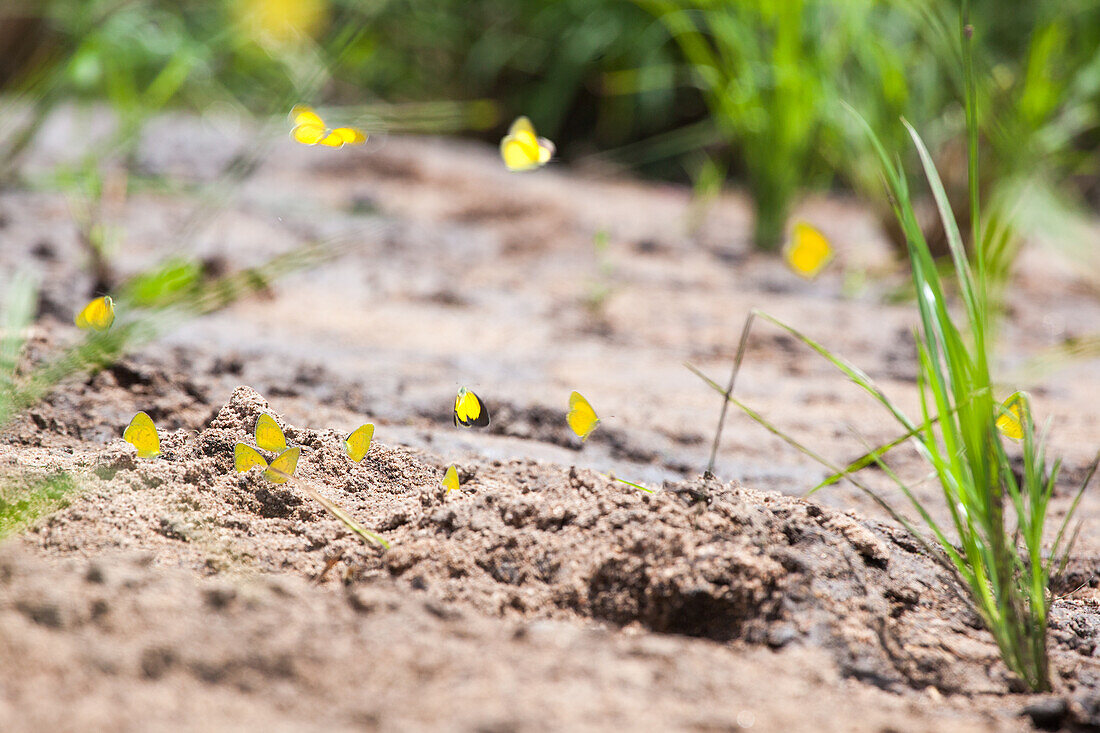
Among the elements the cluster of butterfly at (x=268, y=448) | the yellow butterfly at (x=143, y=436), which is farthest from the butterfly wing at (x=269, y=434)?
the yellow butterfly at (x=143, y=436)

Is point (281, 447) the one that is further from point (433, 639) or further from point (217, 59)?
point (217, 59)

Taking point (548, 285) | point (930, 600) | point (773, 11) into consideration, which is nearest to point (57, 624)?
point (930, 600)

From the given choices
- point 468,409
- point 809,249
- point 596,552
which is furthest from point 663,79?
point 596,552

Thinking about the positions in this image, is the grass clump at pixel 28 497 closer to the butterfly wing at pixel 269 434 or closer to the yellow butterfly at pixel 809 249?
the butterfly wing at pixel 269 434

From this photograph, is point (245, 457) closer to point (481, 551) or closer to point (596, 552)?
point (481, 551)

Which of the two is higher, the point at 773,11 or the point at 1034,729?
the point at 773,11

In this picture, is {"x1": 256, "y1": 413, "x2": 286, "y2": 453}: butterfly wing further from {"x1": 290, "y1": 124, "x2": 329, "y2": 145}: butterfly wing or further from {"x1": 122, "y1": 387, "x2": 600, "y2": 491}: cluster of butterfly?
{"x1": 290, "y1": 124, "x2": 329, "y2": 145}: butterfly wing
